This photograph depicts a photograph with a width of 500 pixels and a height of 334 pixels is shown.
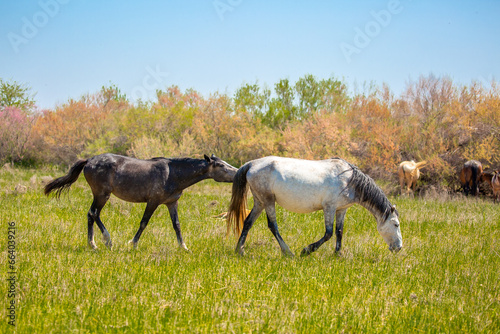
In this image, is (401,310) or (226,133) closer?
(401,310)

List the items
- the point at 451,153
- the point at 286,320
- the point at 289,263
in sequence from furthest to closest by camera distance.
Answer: the point at 451,153 < the point at 289,263 < the point at 286,320

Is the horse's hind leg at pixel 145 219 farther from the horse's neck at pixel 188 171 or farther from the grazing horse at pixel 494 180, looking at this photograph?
the grazing horse at pixel 494 180

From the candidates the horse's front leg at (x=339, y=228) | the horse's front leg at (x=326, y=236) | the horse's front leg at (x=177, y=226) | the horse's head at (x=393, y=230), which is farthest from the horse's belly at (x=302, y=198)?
the horse's front leg at (x=177, y=226)

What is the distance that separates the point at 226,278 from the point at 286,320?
4.66 ft

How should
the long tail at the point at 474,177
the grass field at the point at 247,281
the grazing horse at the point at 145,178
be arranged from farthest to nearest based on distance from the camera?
1. the long tail at the point at 474,177
2. the grazing horse at the point at 145,178
3. the grass field at the point at 247,281

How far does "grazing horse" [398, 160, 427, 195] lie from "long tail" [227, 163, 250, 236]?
11273mm

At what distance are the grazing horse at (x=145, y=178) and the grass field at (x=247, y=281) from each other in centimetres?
60

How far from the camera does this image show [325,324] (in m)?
4.11

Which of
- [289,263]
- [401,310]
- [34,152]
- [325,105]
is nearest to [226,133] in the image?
[325,105]

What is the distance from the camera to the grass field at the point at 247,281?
407 centimetres

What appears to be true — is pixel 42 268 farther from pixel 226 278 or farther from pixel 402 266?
pixel 402 266

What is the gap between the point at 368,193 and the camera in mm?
7230

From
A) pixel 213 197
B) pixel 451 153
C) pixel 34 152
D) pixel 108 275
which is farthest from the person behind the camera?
pixel 34 152

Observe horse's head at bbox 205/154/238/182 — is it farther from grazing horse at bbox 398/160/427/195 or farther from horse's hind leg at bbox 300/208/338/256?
grazing horse at bbox 398/160/427/195
